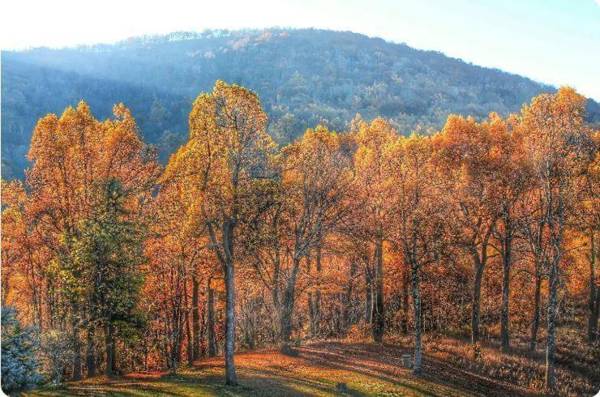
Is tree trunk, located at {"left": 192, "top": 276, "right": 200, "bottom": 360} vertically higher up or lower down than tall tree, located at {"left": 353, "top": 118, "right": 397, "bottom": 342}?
lower down

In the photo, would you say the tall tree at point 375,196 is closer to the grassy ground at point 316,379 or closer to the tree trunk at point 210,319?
the grassy ground at point 316,379

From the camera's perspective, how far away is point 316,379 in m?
26.6

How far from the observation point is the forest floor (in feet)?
76.9

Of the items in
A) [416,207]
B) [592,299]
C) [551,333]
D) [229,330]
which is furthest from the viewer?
[592,299]

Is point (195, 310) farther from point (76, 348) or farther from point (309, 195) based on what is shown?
point (309, 195)

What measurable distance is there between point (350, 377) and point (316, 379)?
6.09 feet

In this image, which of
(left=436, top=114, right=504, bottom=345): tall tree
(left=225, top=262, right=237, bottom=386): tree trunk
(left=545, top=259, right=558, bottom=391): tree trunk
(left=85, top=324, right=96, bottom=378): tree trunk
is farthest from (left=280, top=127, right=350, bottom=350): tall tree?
(left=545, top=259, right=558, bottom=391): tree trunk

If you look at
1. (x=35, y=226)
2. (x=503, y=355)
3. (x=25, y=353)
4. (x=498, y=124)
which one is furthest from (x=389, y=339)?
(x=25, y=353)

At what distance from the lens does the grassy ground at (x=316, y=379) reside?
23.1 meters

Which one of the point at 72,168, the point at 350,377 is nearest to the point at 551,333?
the point at 350,377

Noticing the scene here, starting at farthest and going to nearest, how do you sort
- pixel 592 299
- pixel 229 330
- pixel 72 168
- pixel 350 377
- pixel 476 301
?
pixel 592 299
pixel 476 301
pixel 72 168
pixel 350 377
pixel 229 330

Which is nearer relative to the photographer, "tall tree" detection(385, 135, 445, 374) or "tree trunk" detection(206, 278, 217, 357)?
"tall tree" detection(385, 135, 445, 374)

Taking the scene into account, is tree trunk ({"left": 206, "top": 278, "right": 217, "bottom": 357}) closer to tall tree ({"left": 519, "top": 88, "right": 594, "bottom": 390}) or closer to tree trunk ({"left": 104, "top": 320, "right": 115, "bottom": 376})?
tree trunk ({"left": 104, "top": 320, "right": 115, "bottom": 376})

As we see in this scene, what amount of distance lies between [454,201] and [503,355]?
35.5ft
